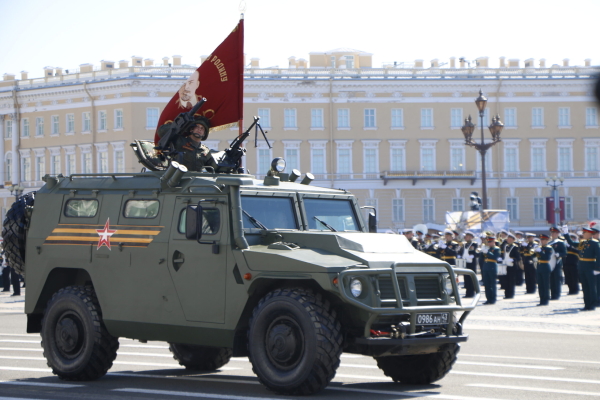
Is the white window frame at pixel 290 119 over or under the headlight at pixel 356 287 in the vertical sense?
over

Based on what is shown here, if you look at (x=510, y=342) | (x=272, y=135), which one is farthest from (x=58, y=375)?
(x=272, y=135)

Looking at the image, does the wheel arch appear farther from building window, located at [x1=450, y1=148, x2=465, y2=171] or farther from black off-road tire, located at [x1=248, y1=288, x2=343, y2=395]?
building window, located at [x1=450, y1=148, x2=465, y2=171]

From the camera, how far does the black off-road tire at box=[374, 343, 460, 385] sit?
10.6 metres

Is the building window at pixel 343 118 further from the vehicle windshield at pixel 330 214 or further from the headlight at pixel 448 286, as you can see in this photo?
the headlight at pixel 448 286

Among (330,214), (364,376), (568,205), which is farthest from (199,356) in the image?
(568,205)

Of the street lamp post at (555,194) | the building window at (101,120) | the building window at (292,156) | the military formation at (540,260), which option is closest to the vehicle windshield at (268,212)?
the military formation at (540,260)

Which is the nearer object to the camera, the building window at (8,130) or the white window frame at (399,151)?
the white window frame at (399,151)

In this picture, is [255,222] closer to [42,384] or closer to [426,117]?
[42,384]

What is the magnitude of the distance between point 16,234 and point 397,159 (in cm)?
6771

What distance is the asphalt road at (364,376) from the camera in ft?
33.2

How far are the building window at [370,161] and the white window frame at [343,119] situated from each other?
253cm

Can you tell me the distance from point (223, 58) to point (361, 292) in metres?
5.68

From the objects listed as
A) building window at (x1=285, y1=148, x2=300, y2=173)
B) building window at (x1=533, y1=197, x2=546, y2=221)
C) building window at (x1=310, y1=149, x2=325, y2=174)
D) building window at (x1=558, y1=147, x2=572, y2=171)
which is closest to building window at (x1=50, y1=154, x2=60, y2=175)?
building window at (x1=285, y1=148, x2=300, y2=173)

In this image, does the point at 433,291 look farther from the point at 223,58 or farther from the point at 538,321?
the point at 538,321
